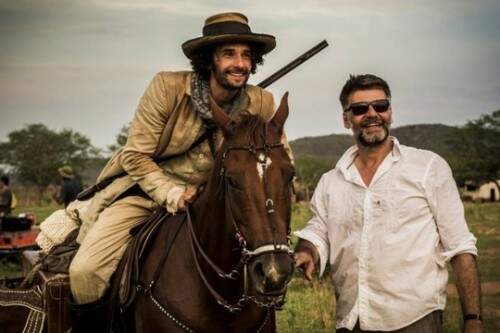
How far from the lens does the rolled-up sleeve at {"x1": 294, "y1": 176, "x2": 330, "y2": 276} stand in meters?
4.47

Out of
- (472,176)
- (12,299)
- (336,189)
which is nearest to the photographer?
(336,189)

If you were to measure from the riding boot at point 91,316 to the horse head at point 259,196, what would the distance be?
1606 mm

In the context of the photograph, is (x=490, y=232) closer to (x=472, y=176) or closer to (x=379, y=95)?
(x=379, y=95)

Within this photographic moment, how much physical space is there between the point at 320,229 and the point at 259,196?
1.08m

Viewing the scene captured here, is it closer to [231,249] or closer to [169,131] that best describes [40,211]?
[169,131]

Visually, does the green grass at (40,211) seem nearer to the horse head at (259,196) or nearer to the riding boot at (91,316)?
the riding boot at (91,316)

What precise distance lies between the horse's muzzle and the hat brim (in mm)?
2098

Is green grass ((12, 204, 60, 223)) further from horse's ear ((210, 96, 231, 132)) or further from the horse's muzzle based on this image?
the horse's muzzle

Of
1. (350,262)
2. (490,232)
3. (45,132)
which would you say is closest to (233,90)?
(350,262)

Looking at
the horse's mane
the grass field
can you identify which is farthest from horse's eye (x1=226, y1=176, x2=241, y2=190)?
the grass field

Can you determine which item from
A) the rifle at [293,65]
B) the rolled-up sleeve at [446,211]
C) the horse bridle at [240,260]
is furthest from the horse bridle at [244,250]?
the rifle at [293,65]

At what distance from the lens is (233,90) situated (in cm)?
514

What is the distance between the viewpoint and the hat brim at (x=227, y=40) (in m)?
5.03

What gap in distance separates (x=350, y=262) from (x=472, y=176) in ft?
223
